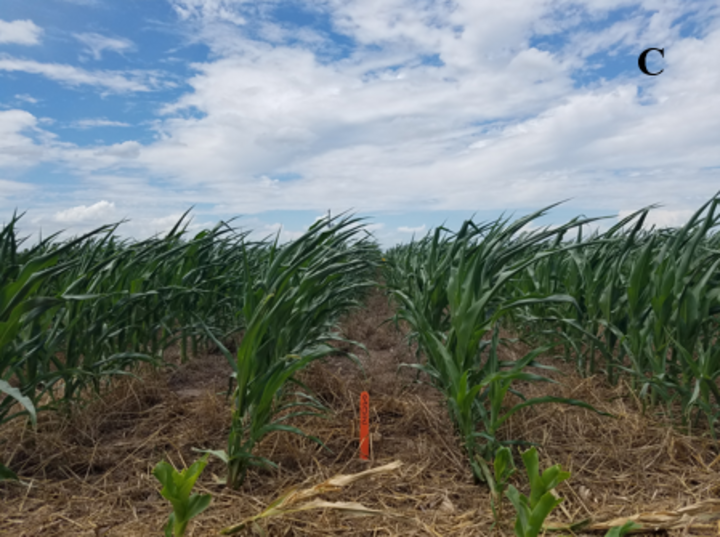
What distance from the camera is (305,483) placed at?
189 cm

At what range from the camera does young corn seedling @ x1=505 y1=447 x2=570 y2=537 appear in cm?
128

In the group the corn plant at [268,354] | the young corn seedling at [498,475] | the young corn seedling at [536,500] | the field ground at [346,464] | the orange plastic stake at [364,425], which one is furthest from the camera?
the orange plastic stake at [364,425]

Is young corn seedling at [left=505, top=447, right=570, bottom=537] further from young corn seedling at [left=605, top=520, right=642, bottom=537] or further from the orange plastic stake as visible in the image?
the orange plastic stake

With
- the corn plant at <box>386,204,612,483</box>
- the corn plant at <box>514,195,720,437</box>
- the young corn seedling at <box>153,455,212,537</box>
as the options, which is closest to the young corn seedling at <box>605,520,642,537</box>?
the corn plant at <box>386,204,612,483</box>

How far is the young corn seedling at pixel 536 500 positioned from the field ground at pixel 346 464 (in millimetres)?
269

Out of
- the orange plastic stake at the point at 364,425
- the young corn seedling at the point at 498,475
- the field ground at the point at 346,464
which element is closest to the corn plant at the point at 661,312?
the field ground at the point at 346,464

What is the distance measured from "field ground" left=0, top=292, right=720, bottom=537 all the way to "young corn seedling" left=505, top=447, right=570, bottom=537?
0.27 metres

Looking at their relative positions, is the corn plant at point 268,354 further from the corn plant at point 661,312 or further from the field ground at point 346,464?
the corn plant at point 661,312

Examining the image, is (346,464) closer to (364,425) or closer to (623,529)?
(364,425)

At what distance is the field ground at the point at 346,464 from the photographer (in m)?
1.69

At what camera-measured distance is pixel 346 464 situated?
206cm

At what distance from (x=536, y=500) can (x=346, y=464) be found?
90 cm

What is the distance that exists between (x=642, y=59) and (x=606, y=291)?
4.03 feet

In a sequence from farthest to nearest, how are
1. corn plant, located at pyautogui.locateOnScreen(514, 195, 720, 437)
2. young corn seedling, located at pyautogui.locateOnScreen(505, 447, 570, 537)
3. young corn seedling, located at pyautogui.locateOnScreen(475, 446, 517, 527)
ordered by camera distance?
corn plant, located at pyautogui.locateOnScreen(514, 195, 720, 437), young corn seedling, located at pyautogui.locateOnScreen(475, 446, 517, 527), young corn seedling, located at pyautogui.locateOnScreen(505, 447, 570, 537)
